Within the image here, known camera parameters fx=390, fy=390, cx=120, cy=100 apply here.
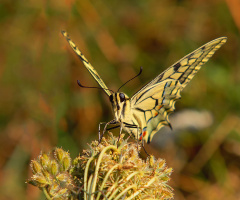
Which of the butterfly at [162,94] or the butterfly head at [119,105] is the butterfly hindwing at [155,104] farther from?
the butterfly head at [119,105]

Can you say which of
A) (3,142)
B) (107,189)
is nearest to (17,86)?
(3,142)

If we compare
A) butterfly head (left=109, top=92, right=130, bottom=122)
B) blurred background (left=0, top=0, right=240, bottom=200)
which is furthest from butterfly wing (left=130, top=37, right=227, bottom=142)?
blurred background (left=0, top=0, right=240, bottom=200)

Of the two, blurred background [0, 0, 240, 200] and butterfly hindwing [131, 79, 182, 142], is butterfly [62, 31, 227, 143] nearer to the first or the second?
butterfly hindwing [131, 79, 182, 142]

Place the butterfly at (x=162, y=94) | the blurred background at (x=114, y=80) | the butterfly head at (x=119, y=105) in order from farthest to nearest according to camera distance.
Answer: the blurred background at (x=114, y=80) < the butterfly at (x=162, y=94) < the butterfly head at (x=119, y=105)

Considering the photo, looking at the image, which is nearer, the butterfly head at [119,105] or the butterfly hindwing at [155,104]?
the butterfly head at [119,105]

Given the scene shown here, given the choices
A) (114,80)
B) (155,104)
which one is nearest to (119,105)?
(155,104)

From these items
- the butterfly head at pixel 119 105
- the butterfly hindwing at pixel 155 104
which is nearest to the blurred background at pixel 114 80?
the butterfly hindwing at pixel 155 104

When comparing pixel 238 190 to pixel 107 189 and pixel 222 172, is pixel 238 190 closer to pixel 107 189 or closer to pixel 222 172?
pixel 222 172
